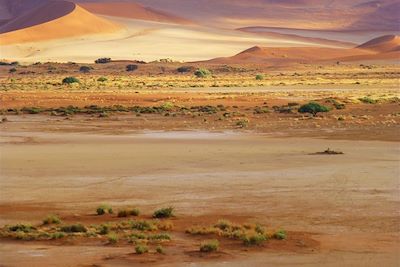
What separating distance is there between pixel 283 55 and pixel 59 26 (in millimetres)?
48052

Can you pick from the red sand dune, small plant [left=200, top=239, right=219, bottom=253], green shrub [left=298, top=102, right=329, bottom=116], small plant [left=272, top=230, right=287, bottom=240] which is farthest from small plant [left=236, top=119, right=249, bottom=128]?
the red sand dune

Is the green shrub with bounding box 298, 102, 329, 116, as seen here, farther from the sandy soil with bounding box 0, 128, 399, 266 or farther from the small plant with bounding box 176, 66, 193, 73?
the small plant with bounding box 176, 66, 193, 73

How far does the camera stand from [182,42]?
173m

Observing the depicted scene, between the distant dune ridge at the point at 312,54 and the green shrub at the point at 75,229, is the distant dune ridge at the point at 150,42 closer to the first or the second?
the distant dune ridge at the point at 312,54

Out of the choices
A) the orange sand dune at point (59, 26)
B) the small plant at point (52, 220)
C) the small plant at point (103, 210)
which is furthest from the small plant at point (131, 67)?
the small plant at point (52, 220)

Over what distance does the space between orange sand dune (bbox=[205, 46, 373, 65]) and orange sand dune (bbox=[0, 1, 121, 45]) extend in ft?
131

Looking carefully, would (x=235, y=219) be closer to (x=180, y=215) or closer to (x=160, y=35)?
(x=180, y=215)

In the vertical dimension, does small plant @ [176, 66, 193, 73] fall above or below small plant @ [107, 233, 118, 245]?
above

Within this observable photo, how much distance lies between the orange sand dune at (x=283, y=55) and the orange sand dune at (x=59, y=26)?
39.9m

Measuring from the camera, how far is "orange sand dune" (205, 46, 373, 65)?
5239 inches

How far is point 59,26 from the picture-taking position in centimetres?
17600

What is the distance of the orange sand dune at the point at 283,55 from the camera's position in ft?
437

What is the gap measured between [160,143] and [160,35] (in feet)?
505

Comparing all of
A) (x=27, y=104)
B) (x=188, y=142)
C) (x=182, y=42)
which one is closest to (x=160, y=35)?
(x=182, y=42)
